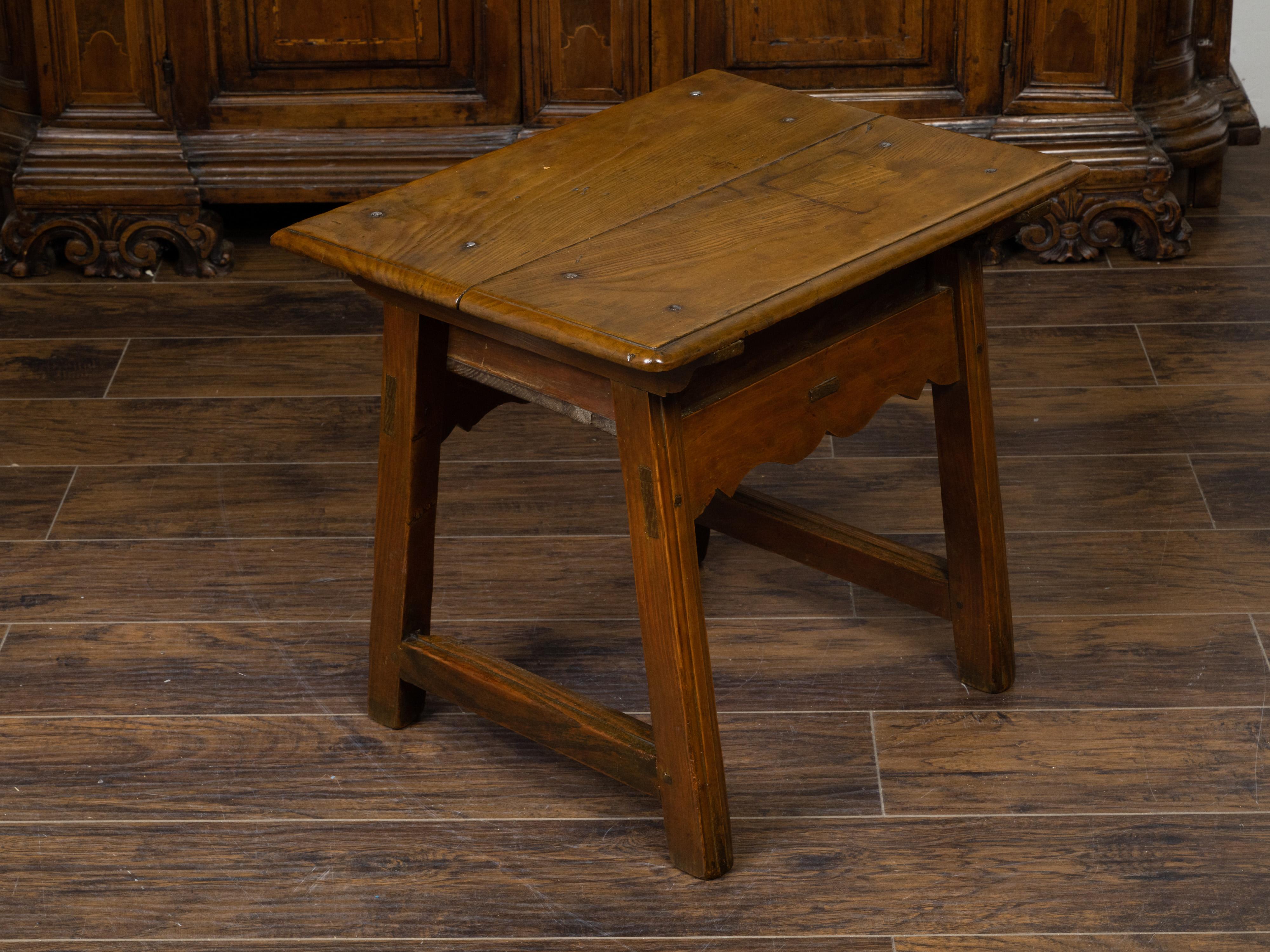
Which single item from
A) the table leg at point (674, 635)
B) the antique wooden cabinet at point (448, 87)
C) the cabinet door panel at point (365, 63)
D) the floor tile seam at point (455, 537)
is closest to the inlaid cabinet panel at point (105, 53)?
the antique wooden cabinet at point (448, 87)

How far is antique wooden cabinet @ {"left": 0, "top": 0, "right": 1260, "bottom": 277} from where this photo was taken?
2715 millimetres

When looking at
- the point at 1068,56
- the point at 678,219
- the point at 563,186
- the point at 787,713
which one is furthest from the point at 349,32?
the point at 787,713

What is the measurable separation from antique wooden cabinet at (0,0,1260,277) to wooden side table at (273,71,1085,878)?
3.06ft

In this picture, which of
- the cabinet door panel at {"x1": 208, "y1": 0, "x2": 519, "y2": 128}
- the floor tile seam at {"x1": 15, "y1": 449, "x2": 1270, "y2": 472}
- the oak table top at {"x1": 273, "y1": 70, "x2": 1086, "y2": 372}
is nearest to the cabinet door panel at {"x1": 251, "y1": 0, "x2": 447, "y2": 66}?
the cabinet door panel at {"x1": 208, "y1": 0, "x2": 519, "y2": 128}

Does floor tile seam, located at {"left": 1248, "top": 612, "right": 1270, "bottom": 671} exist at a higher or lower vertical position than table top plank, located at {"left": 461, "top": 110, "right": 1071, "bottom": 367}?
lower

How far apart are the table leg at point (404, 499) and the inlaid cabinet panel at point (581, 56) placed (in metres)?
1.16

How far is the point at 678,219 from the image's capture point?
1561 millimetres

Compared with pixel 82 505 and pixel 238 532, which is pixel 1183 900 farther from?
pixel 82 505

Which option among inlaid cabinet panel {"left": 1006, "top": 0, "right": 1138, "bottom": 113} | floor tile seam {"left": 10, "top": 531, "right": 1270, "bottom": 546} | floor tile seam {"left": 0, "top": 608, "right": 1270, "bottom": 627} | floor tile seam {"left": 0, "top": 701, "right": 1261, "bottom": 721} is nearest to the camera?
floor tile seam {"left": 0, "top": 701, "right": 1261, "bottom": 721}

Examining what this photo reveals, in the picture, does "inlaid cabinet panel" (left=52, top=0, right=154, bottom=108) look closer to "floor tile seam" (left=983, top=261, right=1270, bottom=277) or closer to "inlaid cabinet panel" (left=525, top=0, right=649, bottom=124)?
"inlaid cabinet panel" (left=525, top=0, right=649, bottom=124)

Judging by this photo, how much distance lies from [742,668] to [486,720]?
0.29m

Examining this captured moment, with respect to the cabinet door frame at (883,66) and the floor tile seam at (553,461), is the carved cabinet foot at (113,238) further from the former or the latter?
the cabinet door frame at (883,66)

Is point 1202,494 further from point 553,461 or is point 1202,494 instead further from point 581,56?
point 581,56

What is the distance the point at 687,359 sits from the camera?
51.7 inches
